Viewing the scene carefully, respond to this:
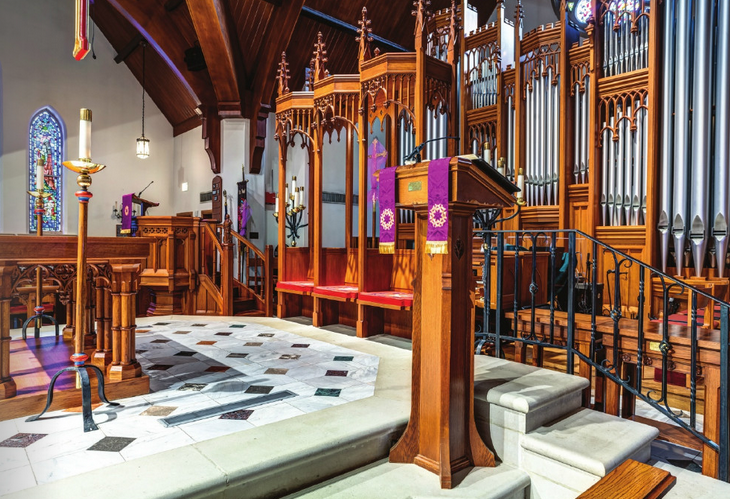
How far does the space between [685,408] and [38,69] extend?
1306 centimetres

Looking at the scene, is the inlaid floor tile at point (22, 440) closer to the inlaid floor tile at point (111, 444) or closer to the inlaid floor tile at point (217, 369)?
the inlaid floor tile at point (111, 444)

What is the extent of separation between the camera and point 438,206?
6.56 ft

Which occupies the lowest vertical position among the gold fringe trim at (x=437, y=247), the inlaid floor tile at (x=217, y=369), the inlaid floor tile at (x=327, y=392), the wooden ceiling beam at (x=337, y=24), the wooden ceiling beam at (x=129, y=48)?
the inlaid floor tile at (x=327, y=392)

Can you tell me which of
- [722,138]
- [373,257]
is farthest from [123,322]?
[722,138]

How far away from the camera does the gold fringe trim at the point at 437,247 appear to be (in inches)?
77.9

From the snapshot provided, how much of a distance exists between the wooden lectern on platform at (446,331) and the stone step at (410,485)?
5 cm

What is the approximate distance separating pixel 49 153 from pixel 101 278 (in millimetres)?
9506

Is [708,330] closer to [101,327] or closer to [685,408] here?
[685,408]

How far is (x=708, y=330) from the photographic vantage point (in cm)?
346

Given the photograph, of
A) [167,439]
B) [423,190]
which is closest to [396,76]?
[423,190]

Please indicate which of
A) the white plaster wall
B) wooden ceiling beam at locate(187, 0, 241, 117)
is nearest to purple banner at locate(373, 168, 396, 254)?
wooden ceiling beam at locate(187, 0, 241, 117)

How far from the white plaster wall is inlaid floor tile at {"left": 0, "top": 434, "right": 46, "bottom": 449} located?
32.3 ft

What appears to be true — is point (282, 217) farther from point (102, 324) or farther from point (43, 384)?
point (43, 384)

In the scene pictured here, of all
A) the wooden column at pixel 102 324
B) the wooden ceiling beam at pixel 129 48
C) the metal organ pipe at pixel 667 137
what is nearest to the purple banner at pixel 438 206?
the wooden column at pixel 102 324
